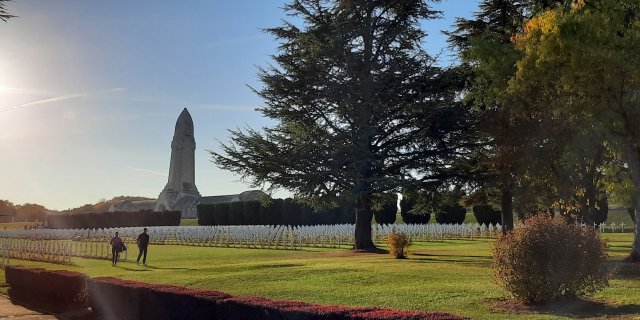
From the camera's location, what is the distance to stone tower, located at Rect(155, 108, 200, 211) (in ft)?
243

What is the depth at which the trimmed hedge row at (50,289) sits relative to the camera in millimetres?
13672

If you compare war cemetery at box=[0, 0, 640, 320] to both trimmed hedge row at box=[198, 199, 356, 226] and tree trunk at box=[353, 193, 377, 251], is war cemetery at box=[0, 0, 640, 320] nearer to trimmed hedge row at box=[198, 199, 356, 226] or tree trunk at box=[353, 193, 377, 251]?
tree trunk at box=[353, 193, 377, 251]

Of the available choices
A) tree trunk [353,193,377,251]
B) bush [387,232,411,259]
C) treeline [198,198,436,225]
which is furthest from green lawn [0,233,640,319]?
treeline [198,198,436,225]

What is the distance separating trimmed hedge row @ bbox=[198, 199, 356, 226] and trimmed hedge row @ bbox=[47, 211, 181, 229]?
501 cm

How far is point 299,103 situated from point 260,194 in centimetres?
508

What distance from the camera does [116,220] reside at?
77.1m

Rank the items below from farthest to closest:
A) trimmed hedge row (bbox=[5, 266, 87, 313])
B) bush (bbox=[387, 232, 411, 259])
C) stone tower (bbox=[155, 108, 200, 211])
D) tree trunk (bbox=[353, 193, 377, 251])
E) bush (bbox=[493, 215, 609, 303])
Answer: stone tower (bbox=[155, 108, 200, 211]) < tree trunk (bbox=[353, 193, 377, 251]) < bush (bbox=[387, 232, 411, 259]) < trimmed hedge row (bbox=[5, 266, 87, 313]) < bush (bbox=[493, 215, 609, 303])

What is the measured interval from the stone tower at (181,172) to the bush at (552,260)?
219ft

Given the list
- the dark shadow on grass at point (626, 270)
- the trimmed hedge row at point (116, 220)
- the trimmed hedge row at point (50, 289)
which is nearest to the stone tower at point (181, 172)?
the trimmed hedge row at point (116, 220)

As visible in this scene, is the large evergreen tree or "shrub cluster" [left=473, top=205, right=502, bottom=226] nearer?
the large evergreen tree

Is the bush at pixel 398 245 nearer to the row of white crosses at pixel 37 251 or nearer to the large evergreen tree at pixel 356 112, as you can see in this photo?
the large evergreen tree at pixel 356 112

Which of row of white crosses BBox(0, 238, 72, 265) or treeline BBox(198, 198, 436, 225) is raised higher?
treeline BBox(198, 198, 436, 225)

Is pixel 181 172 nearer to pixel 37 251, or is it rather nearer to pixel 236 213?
pixel 236 213

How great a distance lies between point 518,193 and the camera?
2708cm
